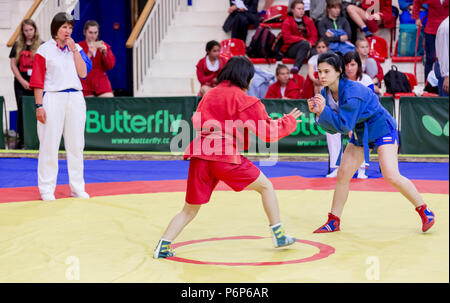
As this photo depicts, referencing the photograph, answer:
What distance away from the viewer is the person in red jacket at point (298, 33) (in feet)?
39.5

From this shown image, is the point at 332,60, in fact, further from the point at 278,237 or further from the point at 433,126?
the point at 433,126

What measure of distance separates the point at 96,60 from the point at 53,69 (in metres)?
4.22

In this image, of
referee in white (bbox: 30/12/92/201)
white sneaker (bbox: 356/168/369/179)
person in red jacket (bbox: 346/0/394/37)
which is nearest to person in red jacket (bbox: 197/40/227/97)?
person in red jacket (bbox: 346/0/394/37)

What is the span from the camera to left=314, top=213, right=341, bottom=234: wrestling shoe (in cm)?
539

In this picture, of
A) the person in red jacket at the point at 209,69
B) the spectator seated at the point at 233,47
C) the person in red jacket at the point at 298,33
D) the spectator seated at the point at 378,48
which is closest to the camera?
the person in red jacket at the point at 209,69

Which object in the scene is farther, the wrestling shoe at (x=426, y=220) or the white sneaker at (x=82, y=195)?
the white sneaker at (x=82, y=195)

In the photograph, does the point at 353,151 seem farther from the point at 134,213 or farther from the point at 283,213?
the point at 134,213

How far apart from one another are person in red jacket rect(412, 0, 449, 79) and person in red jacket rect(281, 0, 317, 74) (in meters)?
1.81

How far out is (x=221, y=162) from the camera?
450 cm

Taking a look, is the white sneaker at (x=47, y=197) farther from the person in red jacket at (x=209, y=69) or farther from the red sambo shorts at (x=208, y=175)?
the person in red jacket at (x=209, y=69)

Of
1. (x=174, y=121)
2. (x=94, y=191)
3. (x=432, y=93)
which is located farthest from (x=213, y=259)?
(x=432, y=93)

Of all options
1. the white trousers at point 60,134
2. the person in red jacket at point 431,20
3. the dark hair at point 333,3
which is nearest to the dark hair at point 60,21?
the white trousers at point 60,134

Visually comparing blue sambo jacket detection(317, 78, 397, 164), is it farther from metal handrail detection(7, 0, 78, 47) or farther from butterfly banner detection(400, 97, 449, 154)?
metal handrail detection(7, 0, 78, 47)

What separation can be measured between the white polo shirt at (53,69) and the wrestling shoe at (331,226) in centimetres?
301
